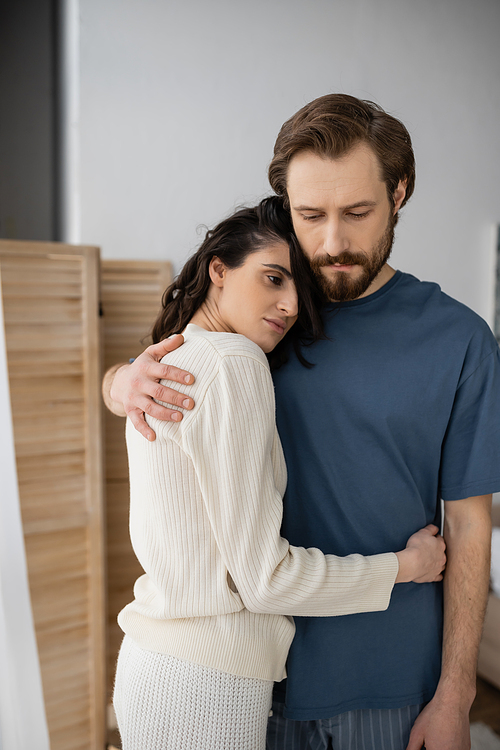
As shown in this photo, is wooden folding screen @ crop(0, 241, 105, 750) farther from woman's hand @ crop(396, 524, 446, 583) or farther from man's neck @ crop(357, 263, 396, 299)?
woman's hand @ crop(396, 524, 446, 583)

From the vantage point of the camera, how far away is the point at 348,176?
88 centimetres

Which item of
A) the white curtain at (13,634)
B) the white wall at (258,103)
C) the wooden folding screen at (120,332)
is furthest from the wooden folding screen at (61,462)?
the white curtain at (13,634)

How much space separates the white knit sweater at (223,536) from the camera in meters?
0.74

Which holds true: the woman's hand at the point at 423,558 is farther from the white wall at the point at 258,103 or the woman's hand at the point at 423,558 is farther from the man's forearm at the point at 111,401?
the white wall at the point at 258,103

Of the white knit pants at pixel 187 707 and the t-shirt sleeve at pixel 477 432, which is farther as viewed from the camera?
the t-shirt sleeve at pixel 477 432

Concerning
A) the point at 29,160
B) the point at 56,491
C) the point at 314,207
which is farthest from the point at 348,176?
the point at 29,160

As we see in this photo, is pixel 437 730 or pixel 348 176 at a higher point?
pixel 348 176

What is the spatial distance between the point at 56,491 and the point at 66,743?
833 millimetres

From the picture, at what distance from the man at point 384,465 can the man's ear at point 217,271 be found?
16 cm

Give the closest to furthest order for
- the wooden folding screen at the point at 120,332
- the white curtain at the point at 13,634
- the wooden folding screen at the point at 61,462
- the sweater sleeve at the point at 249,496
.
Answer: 1. the sweater sleeve at the point at 249,496
2. the white curtain at the point at 13,634
3. the wooden folding screen at the point at 61,462
4. the wooden folding screen at the point at 120,332

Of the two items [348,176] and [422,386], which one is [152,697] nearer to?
[422,386]

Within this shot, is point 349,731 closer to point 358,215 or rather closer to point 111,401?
point 111,401

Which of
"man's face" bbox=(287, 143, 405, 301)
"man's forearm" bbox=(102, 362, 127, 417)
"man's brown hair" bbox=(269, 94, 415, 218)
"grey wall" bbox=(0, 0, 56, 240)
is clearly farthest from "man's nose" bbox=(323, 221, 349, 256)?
"grey wall" bbox=(0, 0, 56, 240)

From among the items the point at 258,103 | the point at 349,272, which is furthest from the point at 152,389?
the point at 258,103
